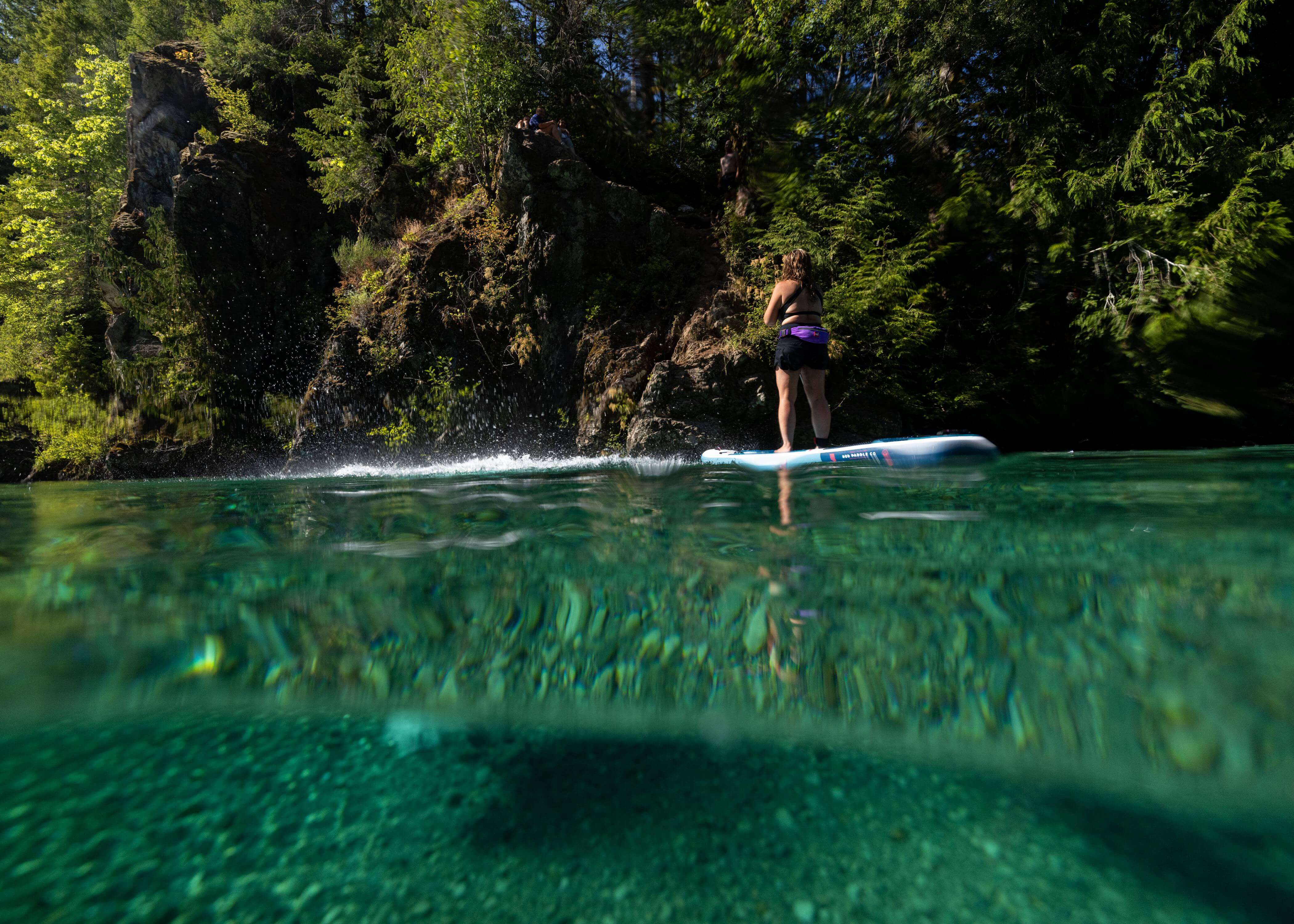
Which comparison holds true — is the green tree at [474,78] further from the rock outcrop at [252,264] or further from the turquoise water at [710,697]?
the turquoise water at [710,697]

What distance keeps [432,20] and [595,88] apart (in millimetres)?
3322

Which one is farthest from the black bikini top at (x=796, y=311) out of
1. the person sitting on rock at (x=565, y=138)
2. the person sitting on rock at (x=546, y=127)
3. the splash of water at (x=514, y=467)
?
the person sitting on rock at (x=546, y=127)

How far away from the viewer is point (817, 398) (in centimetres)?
662

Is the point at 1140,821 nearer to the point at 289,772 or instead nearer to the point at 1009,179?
the point at 289,772

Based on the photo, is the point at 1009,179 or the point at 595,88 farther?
the point at 595,88

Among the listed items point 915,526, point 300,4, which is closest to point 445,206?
point 300,4

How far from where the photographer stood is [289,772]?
5.03 feet

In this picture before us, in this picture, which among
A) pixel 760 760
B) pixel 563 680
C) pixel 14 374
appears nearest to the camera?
pixel 760 760

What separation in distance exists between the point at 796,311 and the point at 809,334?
0.92 ft

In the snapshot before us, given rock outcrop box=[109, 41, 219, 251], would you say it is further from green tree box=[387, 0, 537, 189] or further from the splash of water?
the splash of water

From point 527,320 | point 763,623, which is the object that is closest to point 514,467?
point 527,320

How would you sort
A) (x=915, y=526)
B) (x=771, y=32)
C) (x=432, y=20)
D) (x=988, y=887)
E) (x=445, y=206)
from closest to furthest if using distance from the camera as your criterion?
(x=988, y=887) → (x=915, y=526) → (x=771, y=32) → (x=432, y=20) → (x=445, y=206)

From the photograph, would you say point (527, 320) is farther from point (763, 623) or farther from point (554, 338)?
point (763, 623)

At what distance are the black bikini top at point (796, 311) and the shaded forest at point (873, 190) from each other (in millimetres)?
2123
